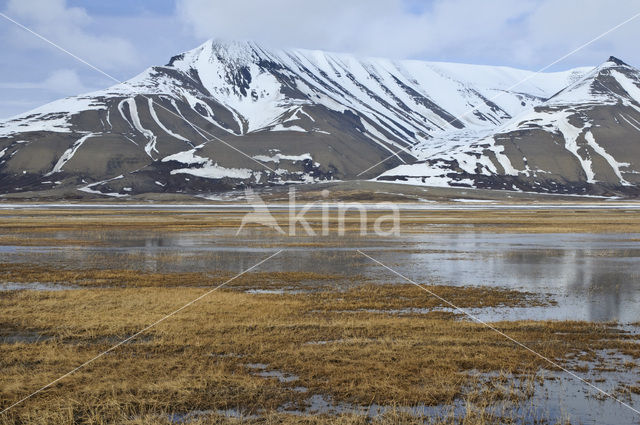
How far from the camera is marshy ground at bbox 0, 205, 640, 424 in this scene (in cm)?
1173

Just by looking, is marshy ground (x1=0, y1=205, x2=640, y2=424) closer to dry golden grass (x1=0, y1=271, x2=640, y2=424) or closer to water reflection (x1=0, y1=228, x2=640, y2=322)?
dry golden grass (x1=0, y1=271, x2=640, y2=424)

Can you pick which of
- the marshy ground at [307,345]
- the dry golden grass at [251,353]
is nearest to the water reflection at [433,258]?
the marshy ground at [307,345]

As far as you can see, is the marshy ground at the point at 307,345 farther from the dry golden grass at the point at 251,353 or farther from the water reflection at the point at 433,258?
the water reflection at the point at 433,258

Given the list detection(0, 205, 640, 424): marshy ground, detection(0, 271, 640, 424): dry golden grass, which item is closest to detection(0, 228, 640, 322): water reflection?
detection(0, 205, 640, 424): marshy ground

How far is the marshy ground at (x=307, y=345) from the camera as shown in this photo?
1173 cm

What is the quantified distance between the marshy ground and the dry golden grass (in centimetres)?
6

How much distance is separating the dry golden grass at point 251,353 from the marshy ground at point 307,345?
0.06m

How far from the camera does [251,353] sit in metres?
15.4

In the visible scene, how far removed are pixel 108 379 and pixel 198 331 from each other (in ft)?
15.0

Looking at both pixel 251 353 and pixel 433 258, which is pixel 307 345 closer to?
pixel 251 353

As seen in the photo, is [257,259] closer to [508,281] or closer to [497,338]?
[508,281]

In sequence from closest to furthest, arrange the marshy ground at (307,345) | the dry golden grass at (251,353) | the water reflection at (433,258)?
the marshy ground at (307,345), the dry golden grass at (251,353), the water reflection at (433,258)

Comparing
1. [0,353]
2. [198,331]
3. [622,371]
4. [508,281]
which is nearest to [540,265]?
[508,281]

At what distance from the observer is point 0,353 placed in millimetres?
15070
